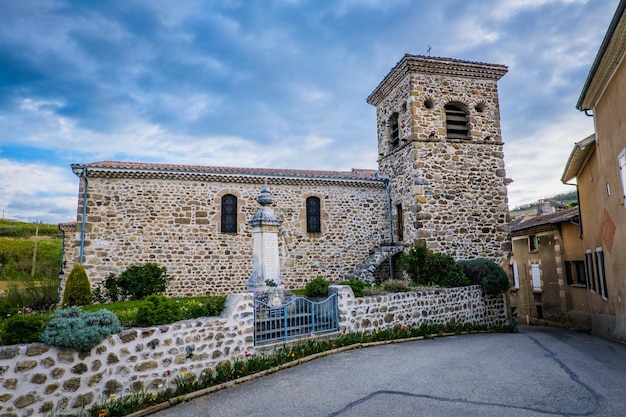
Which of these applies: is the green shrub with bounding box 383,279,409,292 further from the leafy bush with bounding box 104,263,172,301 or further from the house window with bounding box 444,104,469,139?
the leafy bush with bounding box 104,263,172,301

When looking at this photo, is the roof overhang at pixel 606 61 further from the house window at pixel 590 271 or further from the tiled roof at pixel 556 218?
the tiled roof at pixel 556 218

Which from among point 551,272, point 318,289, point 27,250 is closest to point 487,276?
point 318,289

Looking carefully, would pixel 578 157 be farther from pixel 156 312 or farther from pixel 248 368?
pixel 156 312

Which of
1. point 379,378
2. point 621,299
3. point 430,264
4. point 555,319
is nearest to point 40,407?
point 379,378

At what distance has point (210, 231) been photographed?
14.5 m

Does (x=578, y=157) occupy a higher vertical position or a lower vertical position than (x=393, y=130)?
lower

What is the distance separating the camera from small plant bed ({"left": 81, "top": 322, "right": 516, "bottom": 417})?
5.22m

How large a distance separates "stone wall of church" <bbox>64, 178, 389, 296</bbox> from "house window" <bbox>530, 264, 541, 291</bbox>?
918 centimetres

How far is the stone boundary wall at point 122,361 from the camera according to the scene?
4648mm

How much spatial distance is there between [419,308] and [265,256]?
4456 mm

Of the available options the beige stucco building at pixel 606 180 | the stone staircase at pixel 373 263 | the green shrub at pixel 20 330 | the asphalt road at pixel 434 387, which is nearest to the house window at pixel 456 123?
A: the beige stucco building at pixel 606 180

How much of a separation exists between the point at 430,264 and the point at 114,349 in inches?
379

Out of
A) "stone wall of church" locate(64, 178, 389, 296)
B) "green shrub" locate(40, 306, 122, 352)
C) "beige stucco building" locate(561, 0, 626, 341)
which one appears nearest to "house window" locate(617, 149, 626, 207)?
"beige stucco building" locate(561, 0, 626, 341)

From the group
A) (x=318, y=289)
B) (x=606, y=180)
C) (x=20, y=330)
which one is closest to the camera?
(x=20, y=330)
